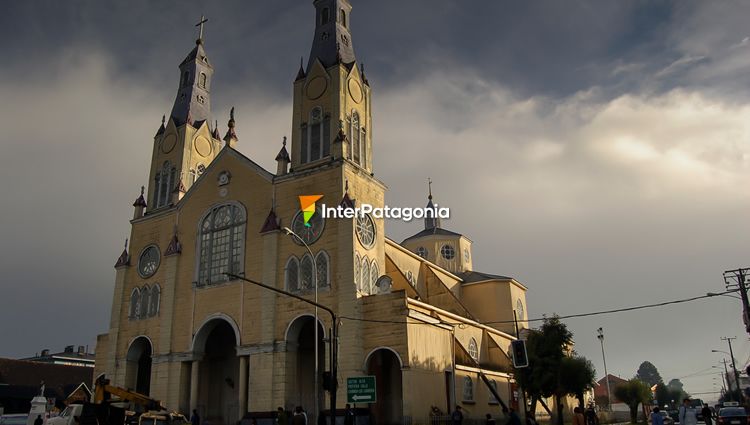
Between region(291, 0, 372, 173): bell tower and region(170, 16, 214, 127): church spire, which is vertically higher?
region(170, 16, 214, 127): church spire

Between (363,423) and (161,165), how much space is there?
2513cm

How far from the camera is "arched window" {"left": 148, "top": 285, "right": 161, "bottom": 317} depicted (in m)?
37.2

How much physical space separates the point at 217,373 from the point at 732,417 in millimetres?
27549

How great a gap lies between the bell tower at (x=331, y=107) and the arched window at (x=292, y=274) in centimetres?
571

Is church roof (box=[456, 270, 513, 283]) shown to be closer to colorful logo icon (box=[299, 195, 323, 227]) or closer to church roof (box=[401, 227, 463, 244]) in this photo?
church roof (box=[401, 227, 463, 244])

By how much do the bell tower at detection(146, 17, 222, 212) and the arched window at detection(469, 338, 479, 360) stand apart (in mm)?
21019

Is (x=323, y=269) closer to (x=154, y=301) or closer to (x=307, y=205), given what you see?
(x=307, y=205)

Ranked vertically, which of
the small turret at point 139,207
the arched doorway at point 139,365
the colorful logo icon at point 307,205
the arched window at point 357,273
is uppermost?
the small turret at point 139,207

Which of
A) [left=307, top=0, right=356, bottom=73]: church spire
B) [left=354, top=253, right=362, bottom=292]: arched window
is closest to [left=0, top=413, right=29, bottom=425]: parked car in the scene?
[left=354, top=253, right=362, bottom=292]: arched window

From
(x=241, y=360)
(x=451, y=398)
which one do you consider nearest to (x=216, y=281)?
(x=241, y=360)

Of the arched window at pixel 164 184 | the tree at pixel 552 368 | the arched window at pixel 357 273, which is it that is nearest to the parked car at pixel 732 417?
the tree at pixel 552 368

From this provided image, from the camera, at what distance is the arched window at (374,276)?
3143cm

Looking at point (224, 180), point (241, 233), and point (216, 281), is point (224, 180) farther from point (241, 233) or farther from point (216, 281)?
point (216, 281)

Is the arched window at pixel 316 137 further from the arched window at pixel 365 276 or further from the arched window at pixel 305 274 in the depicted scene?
the arched window at pixel 365 276
